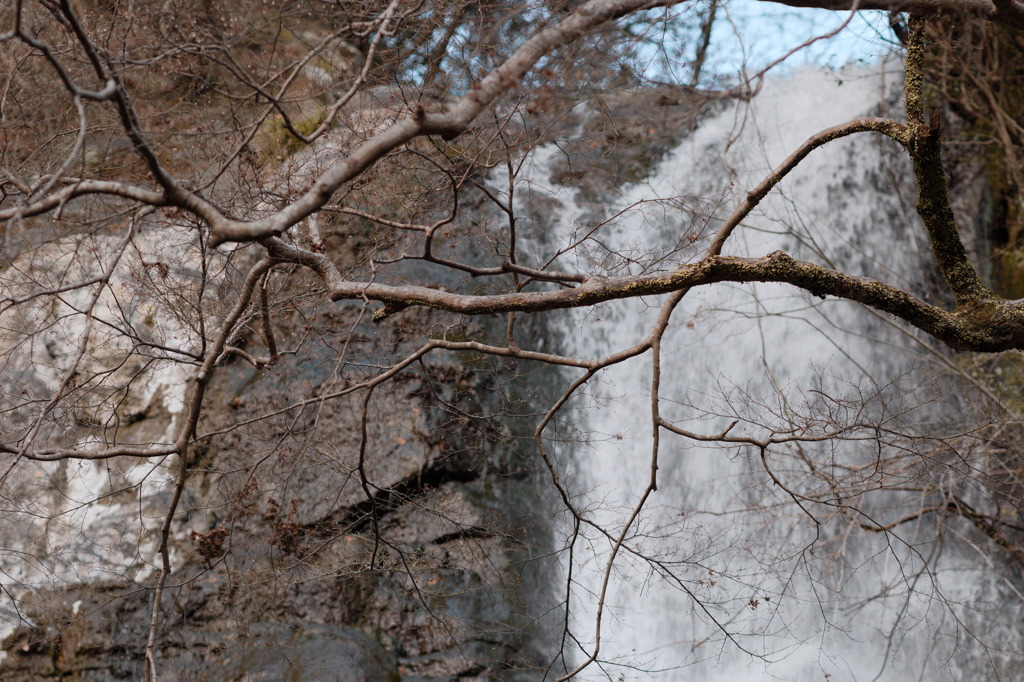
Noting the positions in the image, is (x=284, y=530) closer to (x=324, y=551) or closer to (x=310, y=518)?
(x=324, y=551)

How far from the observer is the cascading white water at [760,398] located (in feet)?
19.1

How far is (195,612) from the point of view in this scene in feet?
18.6

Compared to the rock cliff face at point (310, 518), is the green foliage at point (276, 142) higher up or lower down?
higher up

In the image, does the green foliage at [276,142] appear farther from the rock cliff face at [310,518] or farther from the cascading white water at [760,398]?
the cascading white water at [760,398]

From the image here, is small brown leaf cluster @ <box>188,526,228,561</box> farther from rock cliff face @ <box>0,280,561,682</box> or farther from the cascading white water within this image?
the cascading white water

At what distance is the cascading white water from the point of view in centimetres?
582

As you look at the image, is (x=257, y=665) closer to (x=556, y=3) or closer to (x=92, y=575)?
(x=92, y=575)

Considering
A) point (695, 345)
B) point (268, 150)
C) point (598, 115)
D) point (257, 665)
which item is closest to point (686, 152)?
point (695, 345)

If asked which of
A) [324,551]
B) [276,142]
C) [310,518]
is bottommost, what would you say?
[324,551]

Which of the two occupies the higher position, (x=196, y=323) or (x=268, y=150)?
(x=268, y=150)

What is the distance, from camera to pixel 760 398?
5688 mm

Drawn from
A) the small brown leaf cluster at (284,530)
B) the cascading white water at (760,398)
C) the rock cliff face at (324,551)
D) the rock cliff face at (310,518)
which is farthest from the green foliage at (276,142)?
the small brown leaf cluster at (284,530)

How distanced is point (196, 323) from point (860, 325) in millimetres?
5902

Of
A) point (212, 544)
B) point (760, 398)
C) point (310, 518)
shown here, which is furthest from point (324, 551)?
point (760, 398)
